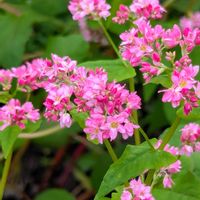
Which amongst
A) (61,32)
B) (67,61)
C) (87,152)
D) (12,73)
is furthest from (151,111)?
(67,61)

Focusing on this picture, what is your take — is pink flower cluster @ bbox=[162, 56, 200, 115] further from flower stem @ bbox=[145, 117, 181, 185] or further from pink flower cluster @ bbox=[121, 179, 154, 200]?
pink flower cluster @ bbox=[121, 179, 154, 200]

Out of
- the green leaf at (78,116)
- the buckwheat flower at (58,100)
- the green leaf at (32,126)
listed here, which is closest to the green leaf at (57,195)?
the green leaf at (32,126)

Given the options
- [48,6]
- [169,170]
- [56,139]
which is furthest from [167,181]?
[48,6]

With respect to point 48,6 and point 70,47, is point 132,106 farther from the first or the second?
point 48,6

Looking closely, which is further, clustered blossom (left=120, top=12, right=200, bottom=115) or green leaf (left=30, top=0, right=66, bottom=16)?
green leaf (left=30, top=0, right=66, bottom=16)

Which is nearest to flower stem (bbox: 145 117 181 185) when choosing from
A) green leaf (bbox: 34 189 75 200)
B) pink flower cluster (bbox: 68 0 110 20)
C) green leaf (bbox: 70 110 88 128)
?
green leaf (bbox: 70 110 88 128)

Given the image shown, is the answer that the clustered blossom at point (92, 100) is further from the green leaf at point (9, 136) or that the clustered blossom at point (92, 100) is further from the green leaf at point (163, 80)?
the green leaf at point (9, 136)
